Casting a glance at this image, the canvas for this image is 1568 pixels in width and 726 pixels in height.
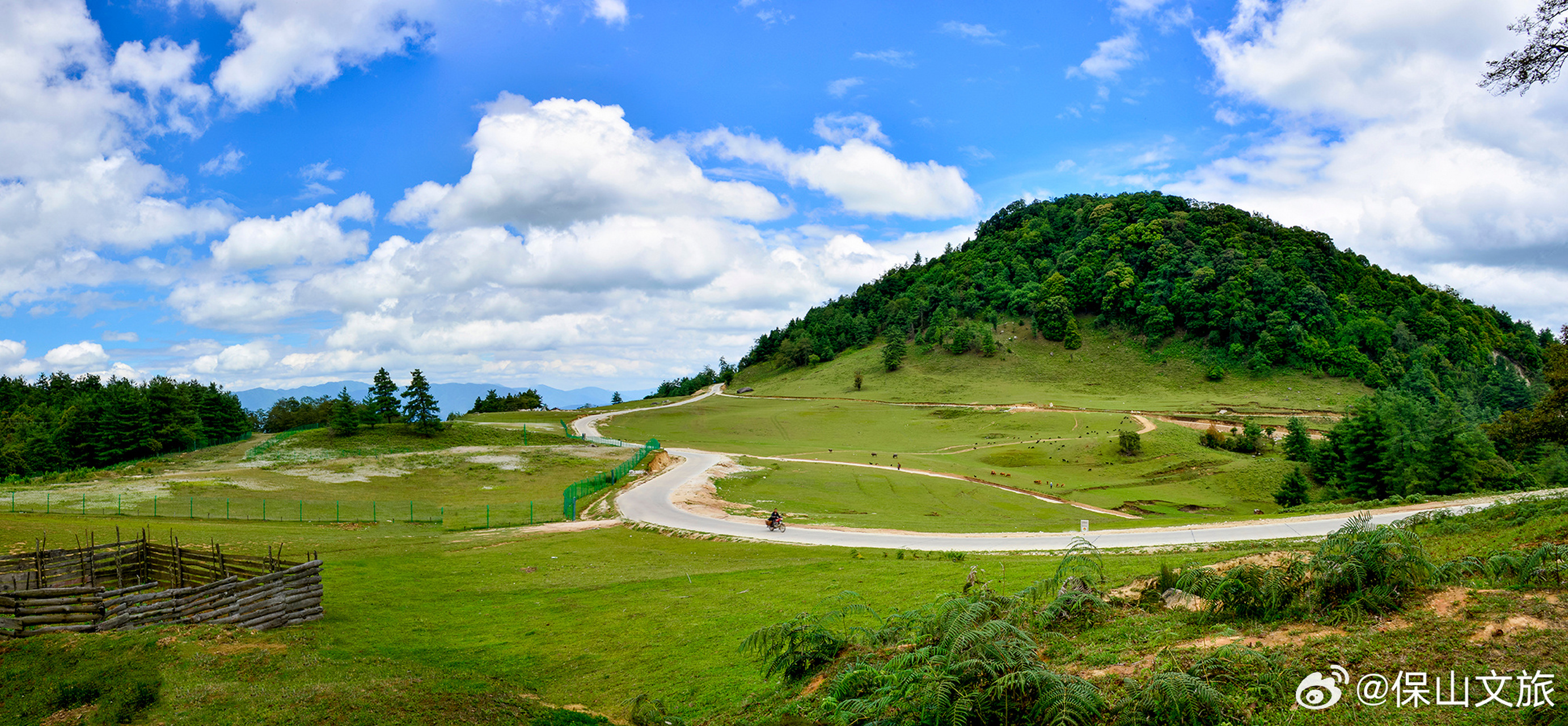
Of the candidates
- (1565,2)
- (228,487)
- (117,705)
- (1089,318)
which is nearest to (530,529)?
(117,705)

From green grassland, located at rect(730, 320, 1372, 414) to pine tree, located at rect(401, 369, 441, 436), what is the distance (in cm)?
6869

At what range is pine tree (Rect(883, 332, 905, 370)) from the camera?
146 metres

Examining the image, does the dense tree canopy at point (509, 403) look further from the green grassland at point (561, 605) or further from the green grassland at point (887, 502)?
the green grassland at point (561, 605)

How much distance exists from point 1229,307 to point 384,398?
15690 cm

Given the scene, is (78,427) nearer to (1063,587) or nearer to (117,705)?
(117,705)

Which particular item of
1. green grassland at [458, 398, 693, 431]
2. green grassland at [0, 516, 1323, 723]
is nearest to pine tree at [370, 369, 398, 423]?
green grassland at [458, 398, 693, 431]

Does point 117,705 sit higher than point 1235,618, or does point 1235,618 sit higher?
point 1235,618

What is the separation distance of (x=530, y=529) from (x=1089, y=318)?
158 metres

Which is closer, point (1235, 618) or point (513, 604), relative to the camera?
point (1235, 618)

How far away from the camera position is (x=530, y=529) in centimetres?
3638

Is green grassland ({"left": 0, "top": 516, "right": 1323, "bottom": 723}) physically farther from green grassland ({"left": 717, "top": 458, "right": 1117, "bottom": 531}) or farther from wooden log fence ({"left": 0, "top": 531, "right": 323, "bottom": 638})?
green grassland ({"left": 717, "top": 458, "right": 1117, "bottom": 531})

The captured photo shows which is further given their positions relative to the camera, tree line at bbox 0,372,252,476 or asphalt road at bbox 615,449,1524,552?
tree line at bbox 0,372,252,476

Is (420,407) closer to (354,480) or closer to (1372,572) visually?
(354,480)

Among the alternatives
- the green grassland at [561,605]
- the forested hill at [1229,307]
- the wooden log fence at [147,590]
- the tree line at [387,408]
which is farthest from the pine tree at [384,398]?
the forested hill at [1229,307]
